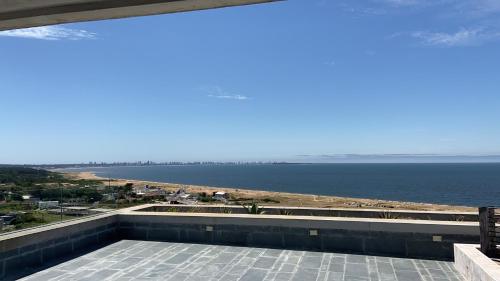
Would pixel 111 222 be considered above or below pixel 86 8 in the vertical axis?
below

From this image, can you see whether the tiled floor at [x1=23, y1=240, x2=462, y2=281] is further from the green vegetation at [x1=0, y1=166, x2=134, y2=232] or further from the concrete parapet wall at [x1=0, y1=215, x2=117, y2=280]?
the green vegetation at [x1=0, y1=166, x2=134, y2=232]

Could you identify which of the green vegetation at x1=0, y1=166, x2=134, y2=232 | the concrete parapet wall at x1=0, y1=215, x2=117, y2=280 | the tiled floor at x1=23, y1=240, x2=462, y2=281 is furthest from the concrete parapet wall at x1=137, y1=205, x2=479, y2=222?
the tiled floor at x1=23, y1=240, x2=462, y2=281

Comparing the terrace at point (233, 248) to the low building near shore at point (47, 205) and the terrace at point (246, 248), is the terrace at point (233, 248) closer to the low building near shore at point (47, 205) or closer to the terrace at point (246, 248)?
the terrace at point (246, 248)

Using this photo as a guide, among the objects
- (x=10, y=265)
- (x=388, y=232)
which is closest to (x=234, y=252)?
(x=388, y=232)

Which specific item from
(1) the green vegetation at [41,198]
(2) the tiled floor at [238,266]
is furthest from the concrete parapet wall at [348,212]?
(2) the tiled floor at [238,266]

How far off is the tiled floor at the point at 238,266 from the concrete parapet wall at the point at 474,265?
200 millimetres

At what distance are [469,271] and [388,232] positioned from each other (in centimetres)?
164

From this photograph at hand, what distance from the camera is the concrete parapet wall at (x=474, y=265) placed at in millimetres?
4000

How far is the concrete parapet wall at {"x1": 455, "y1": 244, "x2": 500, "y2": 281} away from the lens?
157 inches

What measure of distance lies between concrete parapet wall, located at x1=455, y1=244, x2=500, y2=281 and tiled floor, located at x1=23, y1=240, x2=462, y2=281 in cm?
20

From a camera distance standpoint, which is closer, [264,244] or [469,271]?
[469,271]

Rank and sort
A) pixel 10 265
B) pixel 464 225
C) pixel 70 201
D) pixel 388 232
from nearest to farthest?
pixel 10 265
pixel 464 225
pixel 388 232
pixel 70 201

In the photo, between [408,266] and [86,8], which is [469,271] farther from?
A: [86,8]

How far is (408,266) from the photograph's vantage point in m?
5.65
